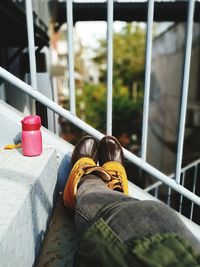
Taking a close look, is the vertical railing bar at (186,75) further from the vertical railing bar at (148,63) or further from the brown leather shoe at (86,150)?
the brown leather shoe at (86,150)

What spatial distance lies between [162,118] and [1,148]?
473 inches

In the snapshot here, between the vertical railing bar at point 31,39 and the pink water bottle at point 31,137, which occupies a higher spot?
the vertical railing bar at point 31,39

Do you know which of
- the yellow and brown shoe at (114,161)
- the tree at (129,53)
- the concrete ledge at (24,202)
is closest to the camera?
the concrete ledge at (24,202)

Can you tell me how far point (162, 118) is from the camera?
12758mm

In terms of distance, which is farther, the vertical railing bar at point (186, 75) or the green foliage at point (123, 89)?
the green foliage at point (123, 89)

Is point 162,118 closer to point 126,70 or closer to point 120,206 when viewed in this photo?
point 126,70

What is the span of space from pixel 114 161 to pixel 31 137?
54cm

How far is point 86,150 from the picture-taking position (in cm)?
153

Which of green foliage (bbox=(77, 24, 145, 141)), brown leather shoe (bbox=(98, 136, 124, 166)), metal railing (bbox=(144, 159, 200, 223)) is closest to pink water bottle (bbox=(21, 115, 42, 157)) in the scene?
brown leather shoe (bbox=(98, 136, 124, 166))

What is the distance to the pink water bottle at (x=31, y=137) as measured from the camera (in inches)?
50.3

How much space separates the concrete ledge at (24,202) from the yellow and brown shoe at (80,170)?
0.10m

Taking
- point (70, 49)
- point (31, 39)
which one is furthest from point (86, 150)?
point (31, 39)

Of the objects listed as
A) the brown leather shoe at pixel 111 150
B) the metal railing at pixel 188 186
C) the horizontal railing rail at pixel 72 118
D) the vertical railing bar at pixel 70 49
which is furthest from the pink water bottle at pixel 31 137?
the metal railing at pixel 188 186

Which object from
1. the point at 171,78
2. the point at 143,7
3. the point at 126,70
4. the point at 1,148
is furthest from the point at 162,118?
the point at 1,148
